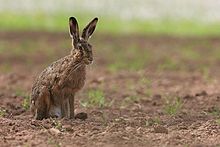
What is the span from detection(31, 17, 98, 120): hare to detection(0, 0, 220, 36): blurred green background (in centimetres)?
1529

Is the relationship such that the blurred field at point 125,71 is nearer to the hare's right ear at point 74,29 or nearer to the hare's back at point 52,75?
the hare's back at point 52,75

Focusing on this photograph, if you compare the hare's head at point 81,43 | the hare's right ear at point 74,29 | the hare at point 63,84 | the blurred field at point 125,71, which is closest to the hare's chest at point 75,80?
the hare at point 63,84

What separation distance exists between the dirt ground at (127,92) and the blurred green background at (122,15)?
2546 millimetres

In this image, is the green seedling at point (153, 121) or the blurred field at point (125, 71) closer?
the blurred field at point (125, 71)

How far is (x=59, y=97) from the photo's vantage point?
31.3ft

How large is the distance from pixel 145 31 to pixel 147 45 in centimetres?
416

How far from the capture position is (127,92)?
12727 mm

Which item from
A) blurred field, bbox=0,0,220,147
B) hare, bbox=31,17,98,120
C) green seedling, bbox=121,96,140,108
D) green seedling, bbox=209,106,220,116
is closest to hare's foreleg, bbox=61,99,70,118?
hare, bbox=31,17,98,120

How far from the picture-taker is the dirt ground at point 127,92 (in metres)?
8.28

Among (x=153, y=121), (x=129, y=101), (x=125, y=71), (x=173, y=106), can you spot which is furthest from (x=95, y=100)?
(x=125, y=71)

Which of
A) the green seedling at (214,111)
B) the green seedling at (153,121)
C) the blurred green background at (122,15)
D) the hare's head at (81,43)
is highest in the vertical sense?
the blurred green background at (122,15)

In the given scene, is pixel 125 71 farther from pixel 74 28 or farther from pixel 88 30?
pixel 74 28

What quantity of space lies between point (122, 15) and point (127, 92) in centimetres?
1697

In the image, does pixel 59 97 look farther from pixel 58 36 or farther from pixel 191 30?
pixel 191 30
